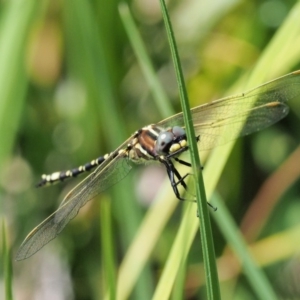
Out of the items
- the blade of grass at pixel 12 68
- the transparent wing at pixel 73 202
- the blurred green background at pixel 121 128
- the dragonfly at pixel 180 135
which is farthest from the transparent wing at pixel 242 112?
the blade of grass at pixel 12 68

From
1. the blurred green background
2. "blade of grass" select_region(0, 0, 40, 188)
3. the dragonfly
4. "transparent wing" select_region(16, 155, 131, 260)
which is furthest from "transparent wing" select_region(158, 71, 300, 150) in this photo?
"blade of grass" select_region(0, 0, 40, 188)

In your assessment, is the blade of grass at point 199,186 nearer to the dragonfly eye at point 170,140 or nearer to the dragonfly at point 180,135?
the dragonfly at point 180,135

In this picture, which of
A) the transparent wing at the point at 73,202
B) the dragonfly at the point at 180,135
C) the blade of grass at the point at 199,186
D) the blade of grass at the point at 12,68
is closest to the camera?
the blade of grass at the point at 199,186

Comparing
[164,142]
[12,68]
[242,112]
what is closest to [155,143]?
[164,142]

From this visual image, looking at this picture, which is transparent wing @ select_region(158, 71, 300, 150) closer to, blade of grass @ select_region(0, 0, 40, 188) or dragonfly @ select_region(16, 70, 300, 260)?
dragonfly @ select_region(16, 70, 300, 260)

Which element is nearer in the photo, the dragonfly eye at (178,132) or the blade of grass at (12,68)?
the dragonfly eye at (178,132)

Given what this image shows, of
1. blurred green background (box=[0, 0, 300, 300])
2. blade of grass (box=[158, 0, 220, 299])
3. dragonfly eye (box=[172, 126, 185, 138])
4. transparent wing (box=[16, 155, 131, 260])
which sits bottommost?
blade of grass (box=[158, 0, 220, 299])
